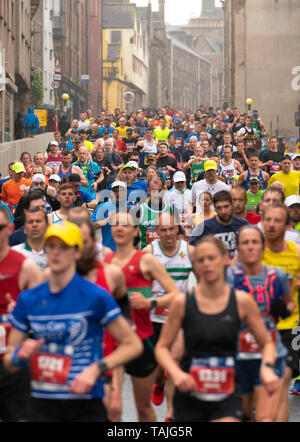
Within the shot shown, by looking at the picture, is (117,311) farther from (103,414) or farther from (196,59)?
(196,59)

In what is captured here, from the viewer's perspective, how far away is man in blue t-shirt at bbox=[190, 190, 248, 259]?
30.6ft

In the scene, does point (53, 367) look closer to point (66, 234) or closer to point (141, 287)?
point (66, 234)

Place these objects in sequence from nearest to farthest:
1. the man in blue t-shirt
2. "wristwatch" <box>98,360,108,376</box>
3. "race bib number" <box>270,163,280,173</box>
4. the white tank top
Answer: "wristwatch" <box>98,360,108,376</box>, the white tank top, the man in blue t-shirt, "race bib number" <box>270,163,280,173</box>

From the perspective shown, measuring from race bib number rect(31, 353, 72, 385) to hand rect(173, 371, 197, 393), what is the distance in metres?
0.61

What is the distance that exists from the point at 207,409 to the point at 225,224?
161 inches

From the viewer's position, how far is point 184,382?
5.28 metres

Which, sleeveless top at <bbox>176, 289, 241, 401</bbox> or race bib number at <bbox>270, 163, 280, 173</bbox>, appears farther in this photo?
race bib number at <bbox>270, 163, 280, 173</bbox>

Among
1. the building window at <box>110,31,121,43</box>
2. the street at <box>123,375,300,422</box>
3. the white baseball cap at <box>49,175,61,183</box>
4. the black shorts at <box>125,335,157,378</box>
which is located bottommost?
the street at <box>123,375,300,422</box>

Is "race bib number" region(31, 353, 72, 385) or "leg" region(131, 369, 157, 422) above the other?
"race bib number" region(31, 353, 72, 385)

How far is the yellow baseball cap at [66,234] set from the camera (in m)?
5.12

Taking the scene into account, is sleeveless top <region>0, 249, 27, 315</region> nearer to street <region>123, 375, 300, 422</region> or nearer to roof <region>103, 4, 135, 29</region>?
street <region>123, 375, 300, 422</region>

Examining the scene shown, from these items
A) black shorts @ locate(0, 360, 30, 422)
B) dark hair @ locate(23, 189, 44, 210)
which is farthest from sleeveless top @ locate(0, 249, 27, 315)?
dark hair @ locate(23, 189, 44, 210)

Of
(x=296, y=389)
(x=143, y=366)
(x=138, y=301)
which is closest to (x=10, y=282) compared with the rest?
(x=138, y=301)

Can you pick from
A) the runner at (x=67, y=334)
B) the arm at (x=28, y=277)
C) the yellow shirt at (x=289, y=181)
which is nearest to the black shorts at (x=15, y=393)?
the arm at (x=28, y=277)
